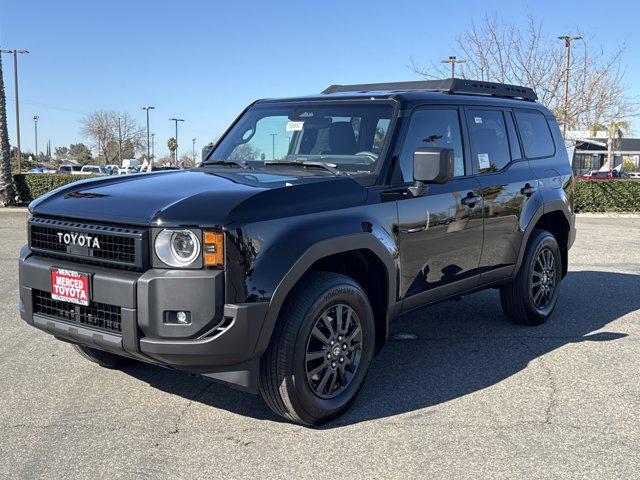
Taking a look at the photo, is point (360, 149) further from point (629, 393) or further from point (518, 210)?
point (629, 393)

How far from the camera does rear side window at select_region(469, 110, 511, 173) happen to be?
534cm

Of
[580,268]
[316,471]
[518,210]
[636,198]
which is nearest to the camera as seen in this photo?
[316,471]

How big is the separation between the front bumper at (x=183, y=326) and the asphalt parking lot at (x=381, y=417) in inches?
18.9

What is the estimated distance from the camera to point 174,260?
A: 3395 millimetres

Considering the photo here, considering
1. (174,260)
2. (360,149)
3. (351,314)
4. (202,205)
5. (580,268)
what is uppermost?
(360,149)

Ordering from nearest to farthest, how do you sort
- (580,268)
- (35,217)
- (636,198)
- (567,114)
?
1. (35,217)
2. (580,268)
3. (636,198)
4. (567,114)

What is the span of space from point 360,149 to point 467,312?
9.30ft

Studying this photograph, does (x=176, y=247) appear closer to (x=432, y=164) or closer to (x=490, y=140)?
(x=432, y=164)

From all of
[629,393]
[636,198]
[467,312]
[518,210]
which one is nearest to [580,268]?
[467,312]

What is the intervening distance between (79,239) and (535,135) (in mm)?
4249

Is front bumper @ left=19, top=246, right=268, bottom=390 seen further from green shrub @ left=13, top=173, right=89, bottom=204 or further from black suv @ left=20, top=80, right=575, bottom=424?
green shrub @ left=13, top=173, right=89, bottom=204

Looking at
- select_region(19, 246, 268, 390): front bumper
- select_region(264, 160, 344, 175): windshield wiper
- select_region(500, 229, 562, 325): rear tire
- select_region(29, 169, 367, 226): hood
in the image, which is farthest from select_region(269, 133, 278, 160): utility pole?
select_region(500, 229, 562, 325): rear tire

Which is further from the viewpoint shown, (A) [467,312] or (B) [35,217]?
(A) [467,312]

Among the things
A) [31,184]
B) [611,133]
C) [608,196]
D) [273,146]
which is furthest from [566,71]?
[611,133]
